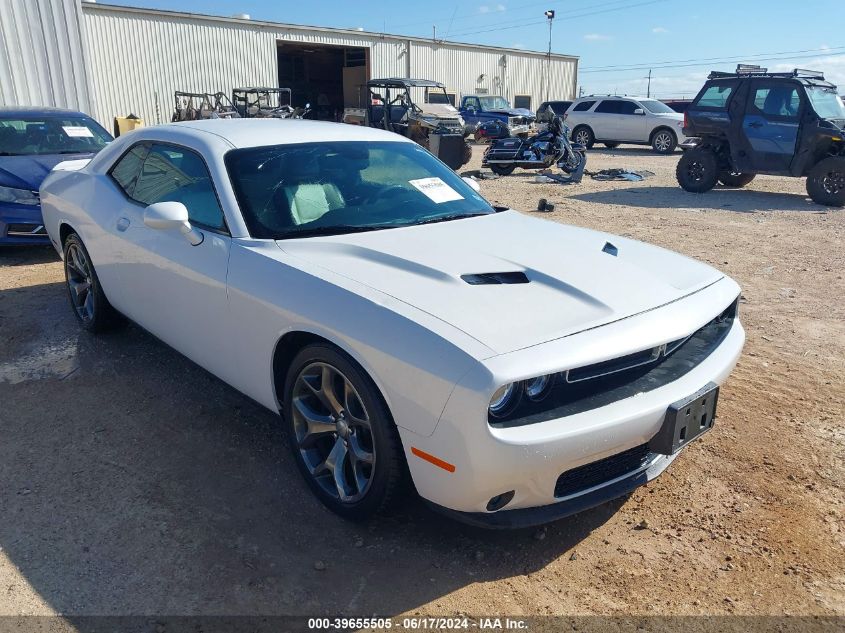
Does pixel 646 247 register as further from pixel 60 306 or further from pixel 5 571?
pixel 60 306

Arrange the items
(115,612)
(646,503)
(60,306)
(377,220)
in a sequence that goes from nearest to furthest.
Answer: (115,612) < (646,503) < (377,220) < (60,306)

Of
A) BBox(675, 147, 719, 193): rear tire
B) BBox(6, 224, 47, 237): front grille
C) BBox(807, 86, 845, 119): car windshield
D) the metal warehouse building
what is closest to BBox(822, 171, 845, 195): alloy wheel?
BBox(807, 86, 845, 119): car windshield

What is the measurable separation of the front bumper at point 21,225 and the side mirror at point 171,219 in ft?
13.6

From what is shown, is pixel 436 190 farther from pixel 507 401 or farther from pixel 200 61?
pixel 200 61

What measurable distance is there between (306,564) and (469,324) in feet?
3.61

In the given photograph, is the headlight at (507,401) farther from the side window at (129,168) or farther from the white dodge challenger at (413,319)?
the side window at (129,168)

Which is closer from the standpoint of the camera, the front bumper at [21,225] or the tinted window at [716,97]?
the front bumper at [21,225]

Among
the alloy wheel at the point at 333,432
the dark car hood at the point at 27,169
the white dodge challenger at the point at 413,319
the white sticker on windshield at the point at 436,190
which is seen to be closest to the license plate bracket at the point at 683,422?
the white dodge challenger at the point at 413,319

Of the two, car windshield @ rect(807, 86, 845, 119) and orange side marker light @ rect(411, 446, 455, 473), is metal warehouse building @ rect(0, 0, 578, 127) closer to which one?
car windshield @ rect(807, 86, 845, 119)

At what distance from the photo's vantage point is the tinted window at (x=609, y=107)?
21312mm

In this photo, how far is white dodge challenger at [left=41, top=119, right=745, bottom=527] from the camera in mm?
2270

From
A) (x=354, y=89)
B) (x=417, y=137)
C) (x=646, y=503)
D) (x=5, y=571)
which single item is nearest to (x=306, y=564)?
(x=5, y=571)

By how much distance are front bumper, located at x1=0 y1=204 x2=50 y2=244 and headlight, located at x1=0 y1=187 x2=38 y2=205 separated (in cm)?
5

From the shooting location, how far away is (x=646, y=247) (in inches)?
140
